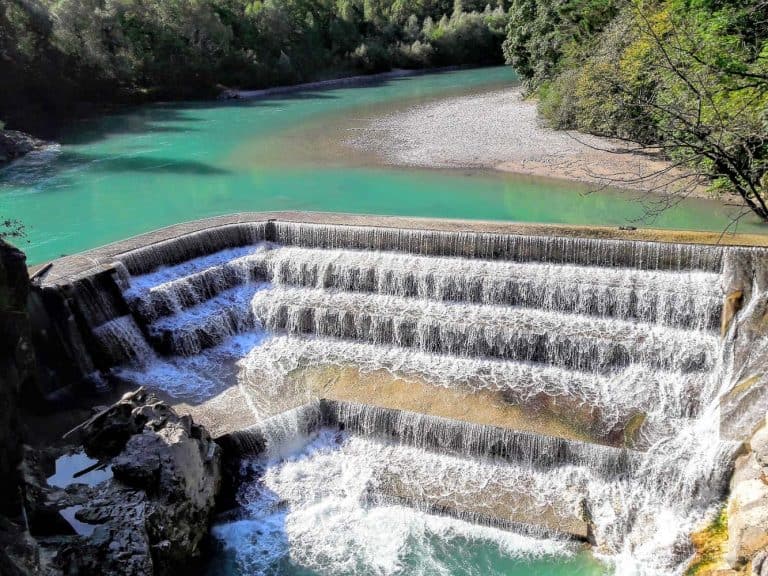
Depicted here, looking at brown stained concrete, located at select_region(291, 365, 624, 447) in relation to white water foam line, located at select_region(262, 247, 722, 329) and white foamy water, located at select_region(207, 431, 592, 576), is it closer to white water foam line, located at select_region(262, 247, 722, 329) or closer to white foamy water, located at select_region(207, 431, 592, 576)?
white foamy water, located at select_region(207, 431, 592, 576)

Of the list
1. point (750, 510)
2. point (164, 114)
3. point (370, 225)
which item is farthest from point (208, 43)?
point (750, 510)

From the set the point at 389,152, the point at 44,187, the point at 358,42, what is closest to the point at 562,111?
the point at 389,152

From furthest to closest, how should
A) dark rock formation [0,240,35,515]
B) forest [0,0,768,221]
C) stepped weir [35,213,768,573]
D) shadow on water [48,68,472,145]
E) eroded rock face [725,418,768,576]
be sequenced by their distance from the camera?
1. shadow on water [48,68,472,145]
2. forest [0,0,768,221]
3. stepped weir [35,213,768,573]
4. eroded rock face [725,418,768,576]
5. dark rock formation [0,240,35,515]

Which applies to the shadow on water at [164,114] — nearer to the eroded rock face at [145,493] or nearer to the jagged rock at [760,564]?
the eroded rock face at [145,493]

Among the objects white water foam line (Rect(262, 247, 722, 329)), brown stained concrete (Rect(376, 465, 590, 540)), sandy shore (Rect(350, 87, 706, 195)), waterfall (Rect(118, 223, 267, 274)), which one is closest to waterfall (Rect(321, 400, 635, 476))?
brown stained concrete (Rect(376, 465, 590, 540))

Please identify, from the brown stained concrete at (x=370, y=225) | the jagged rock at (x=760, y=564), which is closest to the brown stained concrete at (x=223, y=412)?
the brown stained concrete at (x=370, y=225)

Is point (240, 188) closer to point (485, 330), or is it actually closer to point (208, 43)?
point (485, 330)
